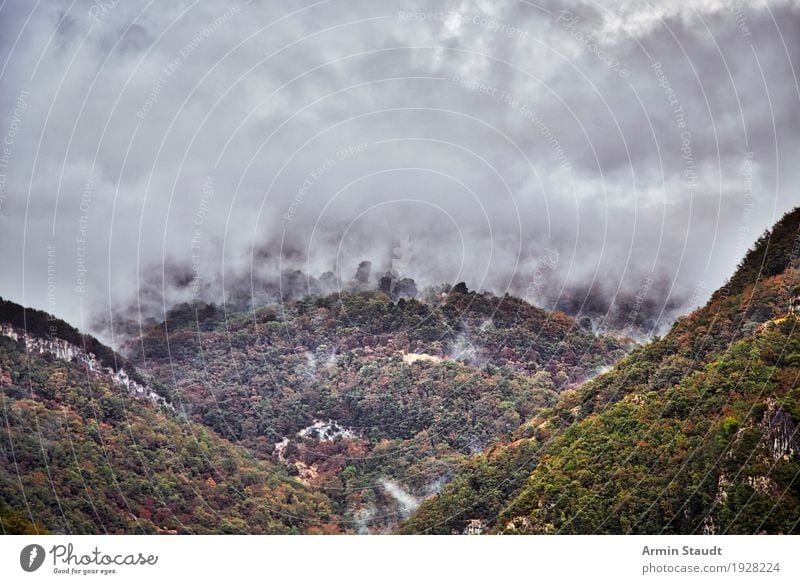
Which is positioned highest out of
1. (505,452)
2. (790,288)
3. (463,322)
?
(463,322)

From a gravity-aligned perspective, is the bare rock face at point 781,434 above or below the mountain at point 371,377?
below

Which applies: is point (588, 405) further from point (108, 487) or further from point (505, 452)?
point (108, 487)

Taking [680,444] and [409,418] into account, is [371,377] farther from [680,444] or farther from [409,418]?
[680,444]

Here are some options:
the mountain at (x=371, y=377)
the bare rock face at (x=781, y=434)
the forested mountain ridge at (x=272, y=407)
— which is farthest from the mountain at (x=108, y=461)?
the bare rock face at (x=781, y=434)

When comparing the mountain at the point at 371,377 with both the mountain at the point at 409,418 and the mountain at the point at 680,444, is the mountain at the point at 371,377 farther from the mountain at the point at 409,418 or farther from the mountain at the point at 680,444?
the mountain at the point at 680,444

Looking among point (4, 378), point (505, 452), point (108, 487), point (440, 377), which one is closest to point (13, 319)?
point (4, 378)

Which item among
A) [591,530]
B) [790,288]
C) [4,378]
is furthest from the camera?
[4,378]
